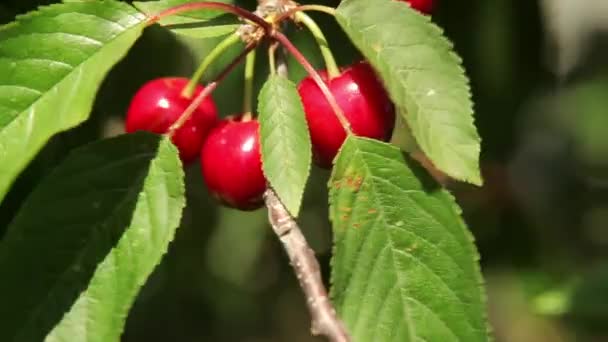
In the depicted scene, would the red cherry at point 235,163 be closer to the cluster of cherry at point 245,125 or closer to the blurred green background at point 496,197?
the cluster of cherry at point 245,125

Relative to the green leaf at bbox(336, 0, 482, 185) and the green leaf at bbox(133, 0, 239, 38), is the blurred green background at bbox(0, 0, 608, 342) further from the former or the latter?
the green leaf at bbox(336, 0, 482, 185)

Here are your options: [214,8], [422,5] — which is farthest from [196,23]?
[422,5]

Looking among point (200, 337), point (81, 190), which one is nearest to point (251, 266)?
point (200, 337)

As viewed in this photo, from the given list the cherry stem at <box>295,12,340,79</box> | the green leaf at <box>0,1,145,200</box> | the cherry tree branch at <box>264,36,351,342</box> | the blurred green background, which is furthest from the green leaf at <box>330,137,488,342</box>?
the blurred green background

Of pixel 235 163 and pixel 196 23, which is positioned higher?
pixel 196 23

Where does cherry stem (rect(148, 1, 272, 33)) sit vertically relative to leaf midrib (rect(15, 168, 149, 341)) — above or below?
above

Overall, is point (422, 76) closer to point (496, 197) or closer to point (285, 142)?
point (285, 142)
